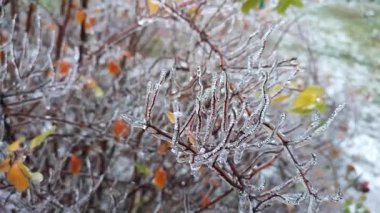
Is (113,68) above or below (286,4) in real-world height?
below

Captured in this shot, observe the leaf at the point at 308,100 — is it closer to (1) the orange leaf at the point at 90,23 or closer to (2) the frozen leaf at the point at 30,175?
(2) the frozen leaf at the point at 30,175

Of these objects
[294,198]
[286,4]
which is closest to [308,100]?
[286,4]

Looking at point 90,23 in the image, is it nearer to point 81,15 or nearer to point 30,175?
point 81,15

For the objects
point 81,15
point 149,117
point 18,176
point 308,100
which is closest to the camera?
point 149,117

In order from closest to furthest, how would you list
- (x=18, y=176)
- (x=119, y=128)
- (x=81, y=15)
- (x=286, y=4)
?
(x=18, y=176) < (x=286, y=4) < (x=119, y=128) < (x=81, y=15)

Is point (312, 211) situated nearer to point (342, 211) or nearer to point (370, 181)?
point (342, 211)

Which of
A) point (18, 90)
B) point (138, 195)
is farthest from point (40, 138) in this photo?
point (138, 195)

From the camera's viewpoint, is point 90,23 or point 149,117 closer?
point 149,117

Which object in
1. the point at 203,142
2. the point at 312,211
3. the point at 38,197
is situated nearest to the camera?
the point at 203,142

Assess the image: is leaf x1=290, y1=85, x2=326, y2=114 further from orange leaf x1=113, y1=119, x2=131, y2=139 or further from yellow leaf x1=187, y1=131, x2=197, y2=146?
orange leaf x1=113, y1=119, x2=131, y2=139

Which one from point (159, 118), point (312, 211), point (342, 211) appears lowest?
point (342, 211)

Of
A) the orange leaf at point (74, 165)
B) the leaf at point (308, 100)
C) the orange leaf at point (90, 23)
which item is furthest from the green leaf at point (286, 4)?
the orange leaf at point (90, 23)
